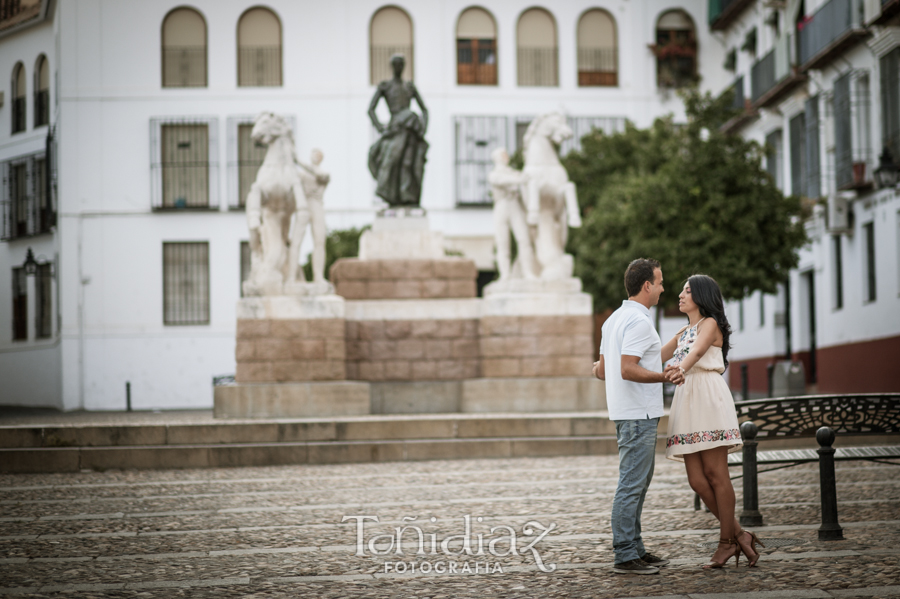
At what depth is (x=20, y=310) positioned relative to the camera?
134 ft

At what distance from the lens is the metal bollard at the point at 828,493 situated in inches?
291

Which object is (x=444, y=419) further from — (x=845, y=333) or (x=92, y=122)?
(x=92, y=122)

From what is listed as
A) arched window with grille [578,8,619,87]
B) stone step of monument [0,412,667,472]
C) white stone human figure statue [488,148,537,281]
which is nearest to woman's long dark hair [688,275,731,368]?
stone step of monument [0,412,667,472]

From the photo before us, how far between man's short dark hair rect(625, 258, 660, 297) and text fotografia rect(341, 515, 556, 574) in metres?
1.58

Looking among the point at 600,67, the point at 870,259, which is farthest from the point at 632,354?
the point at 600,67

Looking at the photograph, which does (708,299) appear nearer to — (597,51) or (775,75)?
(775,75)

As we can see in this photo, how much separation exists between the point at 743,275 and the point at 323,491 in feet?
56.7

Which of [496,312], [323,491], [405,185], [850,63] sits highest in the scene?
[850,63]

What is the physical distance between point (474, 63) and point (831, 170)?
44.1 ft

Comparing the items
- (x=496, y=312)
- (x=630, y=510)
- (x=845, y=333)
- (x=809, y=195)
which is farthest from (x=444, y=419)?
(x=809, y=195)

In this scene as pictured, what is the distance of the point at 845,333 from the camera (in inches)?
1176

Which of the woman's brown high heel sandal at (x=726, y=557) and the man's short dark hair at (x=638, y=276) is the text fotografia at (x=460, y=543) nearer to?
the woman's brown high heel sandal at (x=726, y=557)

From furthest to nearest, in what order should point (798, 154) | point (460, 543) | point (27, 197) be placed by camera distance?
point (27, 197) → point (798, 154) → point (460, 543)

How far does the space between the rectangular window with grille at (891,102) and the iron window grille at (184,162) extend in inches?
811
